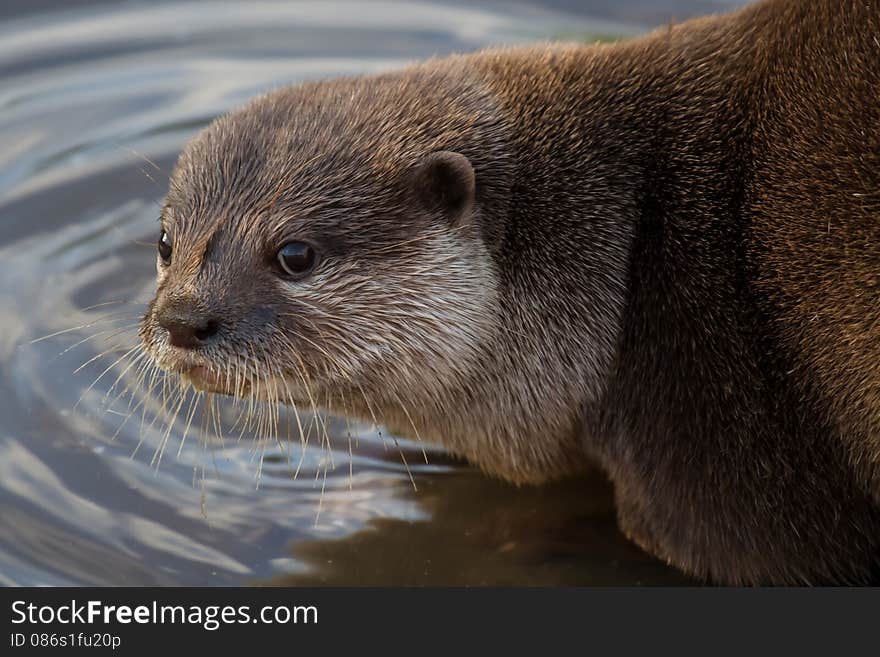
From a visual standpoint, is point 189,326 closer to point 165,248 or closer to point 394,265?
point 165,248

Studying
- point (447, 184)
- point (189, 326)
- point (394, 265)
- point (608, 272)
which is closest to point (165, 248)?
point (189, 326)

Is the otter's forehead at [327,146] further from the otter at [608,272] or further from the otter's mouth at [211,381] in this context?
the otter's mouth at [211,381]

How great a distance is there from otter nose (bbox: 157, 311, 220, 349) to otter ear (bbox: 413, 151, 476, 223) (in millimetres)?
679

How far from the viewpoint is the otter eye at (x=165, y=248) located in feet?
12.2

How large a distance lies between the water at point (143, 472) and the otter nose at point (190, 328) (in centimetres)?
77

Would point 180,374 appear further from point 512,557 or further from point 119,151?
point 119,151

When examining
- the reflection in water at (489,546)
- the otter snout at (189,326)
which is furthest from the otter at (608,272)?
the reflection in water at (489,546)

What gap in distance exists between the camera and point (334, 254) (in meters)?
3.61

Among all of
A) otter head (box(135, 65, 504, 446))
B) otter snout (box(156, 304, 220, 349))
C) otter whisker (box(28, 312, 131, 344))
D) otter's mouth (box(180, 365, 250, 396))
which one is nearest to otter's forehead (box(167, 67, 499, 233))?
otter head (box(135, 65, 504, 446))

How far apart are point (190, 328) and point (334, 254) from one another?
0.44 meters

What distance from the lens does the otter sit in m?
3.55

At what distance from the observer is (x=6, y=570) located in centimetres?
379

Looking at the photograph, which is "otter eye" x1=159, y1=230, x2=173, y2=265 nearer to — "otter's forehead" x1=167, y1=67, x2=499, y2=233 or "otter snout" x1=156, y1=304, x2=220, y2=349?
"otter's forehead" x1=167, y1=67, x2=499, y2=233

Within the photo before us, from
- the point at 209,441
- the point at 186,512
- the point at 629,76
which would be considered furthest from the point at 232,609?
the point at 629,76
